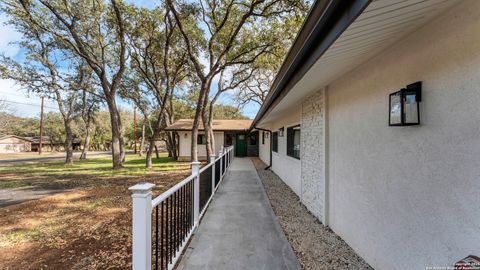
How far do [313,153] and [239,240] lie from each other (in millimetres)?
2493

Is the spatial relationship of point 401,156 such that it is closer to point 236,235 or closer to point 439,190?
point 439,190

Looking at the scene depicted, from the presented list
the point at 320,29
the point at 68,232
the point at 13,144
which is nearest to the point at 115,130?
the point at 68,232

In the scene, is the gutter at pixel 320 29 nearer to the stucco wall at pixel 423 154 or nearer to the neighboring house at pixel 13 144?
the stucco wall at pixel 423 154

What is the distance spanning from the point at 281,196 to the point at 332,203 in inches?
100

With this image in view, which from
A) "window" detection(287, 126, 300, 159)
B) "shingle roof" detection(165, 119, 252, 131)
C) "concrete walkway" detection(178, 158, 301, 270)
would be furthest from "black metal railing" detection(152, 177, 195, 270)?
→ "shingle roof" detection(165, 119, 252, 131)

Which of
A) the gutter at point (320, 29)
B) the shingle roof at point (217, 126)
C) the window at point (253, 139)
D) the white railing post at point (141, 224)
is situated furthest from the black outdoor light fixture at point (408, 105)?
the window at point (253, 139)

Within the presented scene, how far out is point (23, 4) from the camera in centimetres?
911

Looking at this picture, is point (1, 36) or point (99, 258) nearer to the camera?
point (99, 258)

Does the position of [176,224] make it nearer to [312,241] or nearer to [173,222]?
[173,222]

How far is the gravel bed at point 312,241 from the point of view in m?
2.84

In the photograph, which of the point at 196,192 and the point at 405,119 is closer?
the point at 405,119

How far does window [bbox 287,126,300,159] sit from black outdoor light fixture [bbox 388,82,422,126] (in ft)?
14.3

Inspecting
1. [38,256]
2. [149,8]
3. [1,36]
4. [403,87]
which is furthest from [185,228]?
[1,36]

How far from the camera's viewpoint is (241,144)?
19.8 meters
